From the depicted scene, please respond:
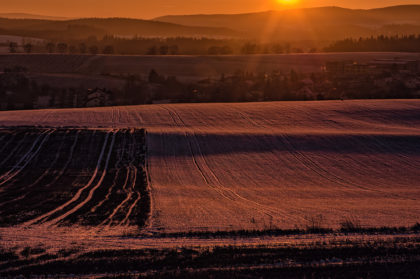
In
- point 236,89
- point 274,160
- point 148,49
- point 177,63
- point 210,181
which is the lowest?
point 210,181

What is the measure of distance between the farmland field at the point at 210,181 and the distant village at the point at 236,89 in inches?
546

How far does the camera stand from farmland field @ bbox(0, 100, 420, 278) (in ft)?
50.9

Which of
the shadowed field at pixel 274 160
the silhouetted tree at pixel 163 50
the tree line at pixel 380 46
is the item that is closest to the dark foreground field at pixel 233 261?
the shadowed field at pixel 274 160

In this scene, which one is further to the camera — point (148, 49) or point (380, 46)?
point (148, 49)

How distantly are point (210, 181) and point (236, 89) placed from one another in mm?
47285

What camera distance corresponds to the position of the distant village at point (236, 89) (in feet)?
219

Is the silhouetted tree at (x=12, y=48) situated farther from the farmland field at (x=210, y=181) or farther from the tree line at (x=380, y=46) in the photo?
the farmland field at (x=210, y=181)

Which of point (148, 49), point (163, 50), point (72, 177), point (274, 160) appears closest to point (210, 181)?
point (274, 160)

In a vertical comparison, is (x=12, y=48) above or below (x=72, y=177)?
above

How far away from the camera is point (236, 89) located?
74.9 meters

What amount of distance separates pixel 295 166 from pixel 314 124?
13903mm

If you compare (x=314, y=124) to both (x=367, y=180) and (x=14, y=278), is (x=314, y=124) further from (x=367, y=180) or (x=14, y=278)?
(x=14, y=278)

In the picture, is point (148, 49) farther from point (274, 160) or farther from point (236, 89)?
point (274, 160)

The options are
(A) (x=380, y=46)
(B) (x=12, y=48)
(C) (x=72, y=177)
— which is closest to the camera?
(C) (x=72, y=177)
